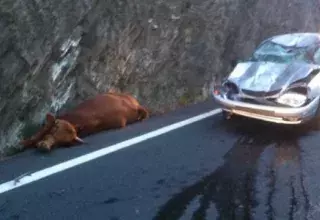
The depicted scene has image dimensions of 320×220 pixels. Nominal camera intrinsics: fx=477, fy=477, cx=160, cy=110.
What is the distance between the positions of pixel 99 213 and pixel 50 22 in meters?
3.39

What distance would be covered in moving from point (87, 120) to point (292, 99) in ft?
9.43

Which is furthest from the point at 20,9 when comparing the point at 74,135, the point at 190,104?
the point at 190,104

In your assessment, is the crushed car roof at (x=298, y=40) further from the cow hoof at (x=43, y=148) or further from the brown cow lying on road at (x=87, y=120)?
the cow hoof at (x=43, y=148)

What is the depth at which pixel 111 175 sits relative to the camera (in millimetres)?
5035

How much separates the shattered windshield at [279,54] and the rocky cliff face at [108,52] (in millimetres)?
1967

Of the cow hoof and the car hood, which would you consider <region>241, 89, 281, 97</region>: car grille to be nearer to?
the car hood

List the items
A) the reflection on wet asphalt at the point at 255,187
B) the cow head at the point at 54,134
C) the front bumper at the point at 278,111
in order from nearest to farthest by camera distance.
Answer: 1. the reflection on wet asphalt at the point at 255,187
2. the cow head at the point at 54,134
3. the front bumper at the point at 278,111

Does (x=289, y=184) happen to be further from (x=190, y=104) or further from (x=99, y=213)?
(x=190, y=104)

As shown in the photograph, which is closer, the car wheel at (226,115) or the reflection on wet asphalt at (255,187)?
the reflection on wet asphalt at (255,187)

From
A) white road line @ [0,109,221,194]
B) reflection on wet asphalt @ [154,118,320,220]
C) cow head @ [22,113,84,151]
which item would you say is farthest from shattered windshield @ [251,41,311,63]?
cow head @ [22,113,84,151]

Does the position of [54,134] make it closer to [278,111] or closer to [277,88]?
[278,111]

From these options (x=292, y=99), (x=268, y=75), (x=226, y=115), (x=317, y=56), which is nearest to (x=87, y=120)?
(x=226, y=115)

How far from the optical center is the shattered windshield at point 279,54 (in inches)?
304

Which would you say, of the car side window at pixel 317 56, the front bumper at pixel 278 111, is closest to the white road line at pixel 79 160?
the front bumper at pixel 278 111
